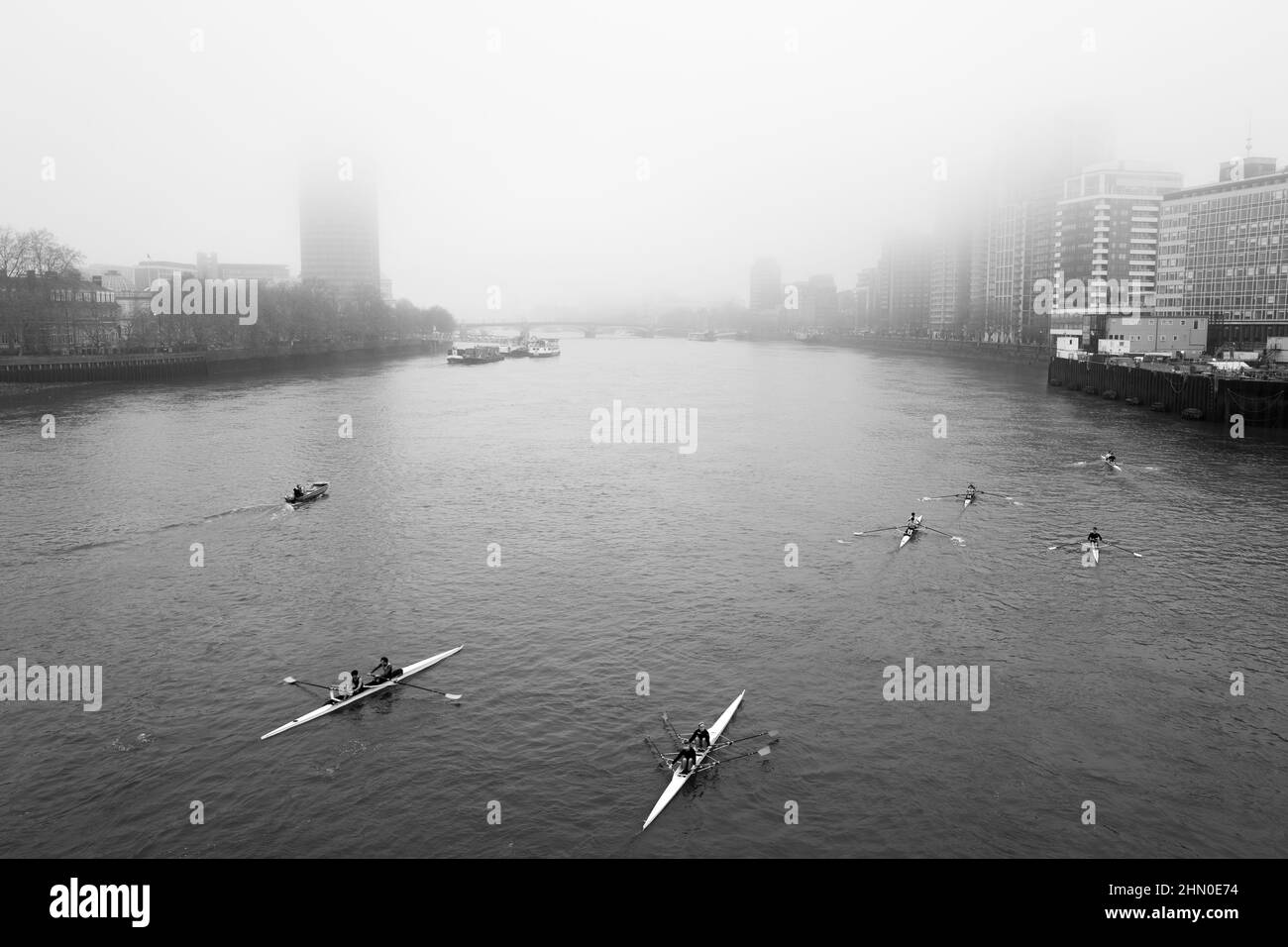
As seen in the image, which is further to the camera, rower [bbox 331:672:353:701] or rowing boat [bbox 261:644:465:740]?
rower [bbox 331:672:353:701]

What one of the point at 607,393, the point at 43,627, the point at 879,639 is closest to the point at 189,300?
the point at 607,393

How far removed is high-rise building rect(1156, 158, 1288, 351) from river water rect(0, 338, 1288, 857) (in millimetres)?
97781

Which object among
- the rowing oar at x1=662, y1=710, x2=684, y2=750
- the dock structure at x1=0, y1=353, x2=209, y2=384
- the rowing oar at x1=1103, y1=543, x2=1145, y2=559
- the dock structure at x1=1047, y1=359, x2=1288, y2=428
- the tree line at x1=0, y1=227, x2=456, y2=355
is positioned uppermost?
the tree line at x1=0, y1=227, x2=456, y2=355

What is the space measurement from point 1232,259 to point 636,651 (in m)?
166

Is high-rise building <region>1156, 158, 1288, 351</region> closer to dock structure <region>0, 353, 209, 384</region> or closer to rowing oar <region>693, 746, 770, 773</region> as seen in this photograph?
rowing oar <region>693, 746, 770, 773</region>

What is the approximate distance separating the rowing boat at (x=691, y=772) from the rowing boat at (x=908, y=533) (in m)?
22.1

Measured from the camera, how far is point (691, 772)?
25688mm

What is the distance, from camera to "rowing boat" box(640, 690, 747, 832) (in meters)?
24.2

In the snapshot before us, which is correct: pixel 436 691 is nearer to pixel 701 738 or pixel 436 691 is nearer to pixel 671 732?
pixel 671 732

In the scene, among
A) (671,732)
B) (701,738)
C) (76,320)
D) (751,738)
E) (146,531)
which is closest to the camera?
(701,738)

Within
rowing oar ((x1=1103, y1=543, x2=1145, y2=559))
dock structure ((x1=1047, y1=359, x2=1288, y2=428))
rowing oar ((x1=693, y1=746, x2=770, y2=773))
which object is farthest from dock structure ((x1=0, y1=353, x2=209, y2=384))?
dock structure ((x1=1047, y1=359, x2=1288, y2=428))

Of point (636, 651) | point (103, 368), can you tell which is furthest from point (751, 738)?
point (103, 368)

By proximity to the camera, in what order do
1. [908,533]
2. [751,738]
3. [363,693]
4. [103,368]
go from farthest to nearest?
[103,368] → [908,533] → [363,693] → [751,738]

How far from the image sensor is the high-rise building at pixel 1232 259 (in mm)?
149375
